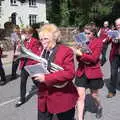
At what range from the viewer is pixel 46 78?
4.95 m

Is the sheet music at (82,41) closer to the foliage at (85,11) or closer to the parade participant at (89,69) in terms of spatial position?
the parade participant at (89,69)

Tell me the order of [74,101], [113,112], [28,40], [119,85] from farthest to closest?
[119,85] < [28,40] < [113,112] < [74,101]

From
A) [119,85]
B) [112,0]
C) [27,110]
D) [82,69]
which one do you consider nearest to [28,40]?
[27,110]

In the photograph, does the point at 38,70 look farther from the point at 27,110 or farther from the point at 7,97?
the point at 7,97

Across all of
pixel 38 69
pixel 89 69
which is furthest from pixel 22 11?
pixel 38 69

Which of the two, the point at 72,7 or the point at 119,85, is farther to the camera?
the point at 72,7

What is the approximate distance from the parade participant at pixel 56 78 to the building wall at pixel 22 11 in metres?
38.8

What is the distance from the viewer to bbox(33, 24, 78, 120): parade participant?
5059 millimetres

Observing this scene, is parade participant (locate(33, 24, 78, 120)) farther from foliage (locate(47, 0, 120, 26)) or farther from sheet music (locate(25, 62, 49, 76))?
foliage (locate(47, 0, 120, 26))

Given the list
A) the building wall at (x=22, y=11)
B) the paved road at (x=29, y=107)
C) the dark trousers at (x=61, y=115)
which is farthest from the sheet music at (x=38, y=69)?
the building wall at (x=22, y=11)

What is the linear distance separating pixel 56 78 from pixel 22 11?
144 ft

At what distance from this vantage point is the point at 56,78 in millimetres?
5008

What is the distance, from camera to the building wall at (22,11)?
45562 millimetres

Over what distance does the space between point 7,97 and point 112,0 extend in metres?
33.7
